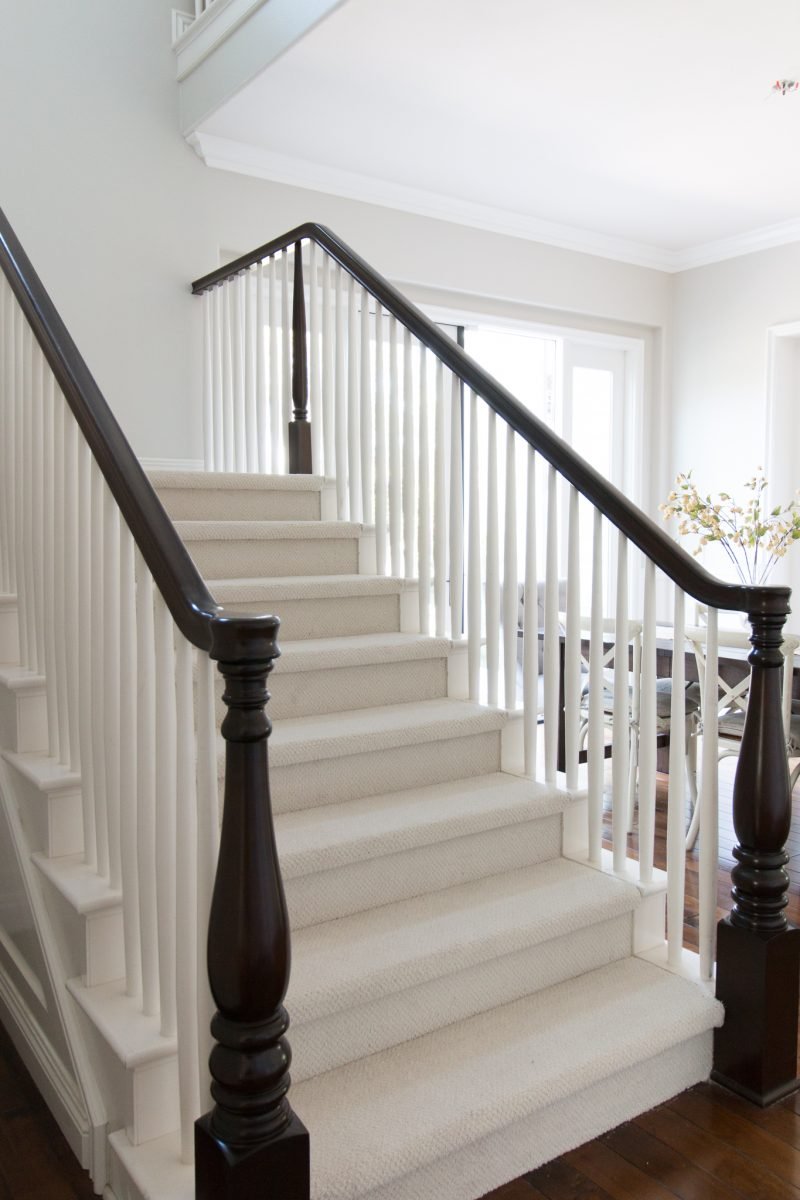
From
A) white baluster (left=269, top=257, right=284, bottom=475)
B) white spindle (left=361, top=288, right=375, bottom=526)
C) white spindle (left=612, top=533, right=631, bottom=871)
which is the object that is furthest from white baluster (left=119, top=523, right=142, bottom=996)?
white baluster (left=269, top=257, right=284, bottom=475)

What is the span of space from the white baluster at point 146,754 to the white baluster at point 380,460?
1.55 m

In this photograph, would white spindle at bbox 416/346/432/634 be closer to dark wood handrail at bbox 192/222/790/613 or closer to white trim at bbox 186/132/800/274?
dark wood handrail at bbox 192/222/790/613

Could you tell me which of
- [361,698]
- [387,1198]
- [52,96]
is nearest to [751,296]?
[52,96]

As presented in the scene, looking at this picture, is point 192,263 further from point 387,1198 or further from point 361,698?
point 387,1198

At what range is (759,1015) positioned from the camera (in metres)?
1.99

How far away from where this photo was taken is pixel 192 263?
4477 mm

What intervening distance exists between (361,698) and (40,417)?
111 cm

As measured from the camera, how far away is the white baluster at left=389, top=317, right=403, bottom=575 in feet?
9.96

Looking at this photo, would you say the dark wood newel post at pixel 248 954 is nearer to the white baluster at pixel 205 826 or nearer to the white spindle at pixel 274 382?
the white baluster at pixel 205 826

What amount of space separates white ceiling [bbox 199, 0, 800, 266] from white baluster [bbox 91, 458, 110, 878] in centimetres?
250

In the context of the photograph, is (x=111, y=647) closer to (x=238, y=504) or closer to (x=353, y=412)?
(x=238, y=504)

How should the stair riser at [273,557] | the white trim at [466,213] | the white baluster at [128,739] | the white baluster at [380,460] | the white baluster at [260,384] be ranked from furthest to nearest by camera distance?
the white trim at [466,213] < the white baluster at [260,384] < the white baluster at [380,460] < the stair riser at [273,557] < the white baluster at [128,739]

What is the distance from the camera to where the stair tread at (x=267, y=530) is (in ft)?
9.49

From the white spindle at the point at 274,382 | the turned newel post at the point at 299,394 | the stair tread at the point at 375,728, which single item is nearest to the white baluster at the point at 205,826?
the stair tread at the point at 375,728
